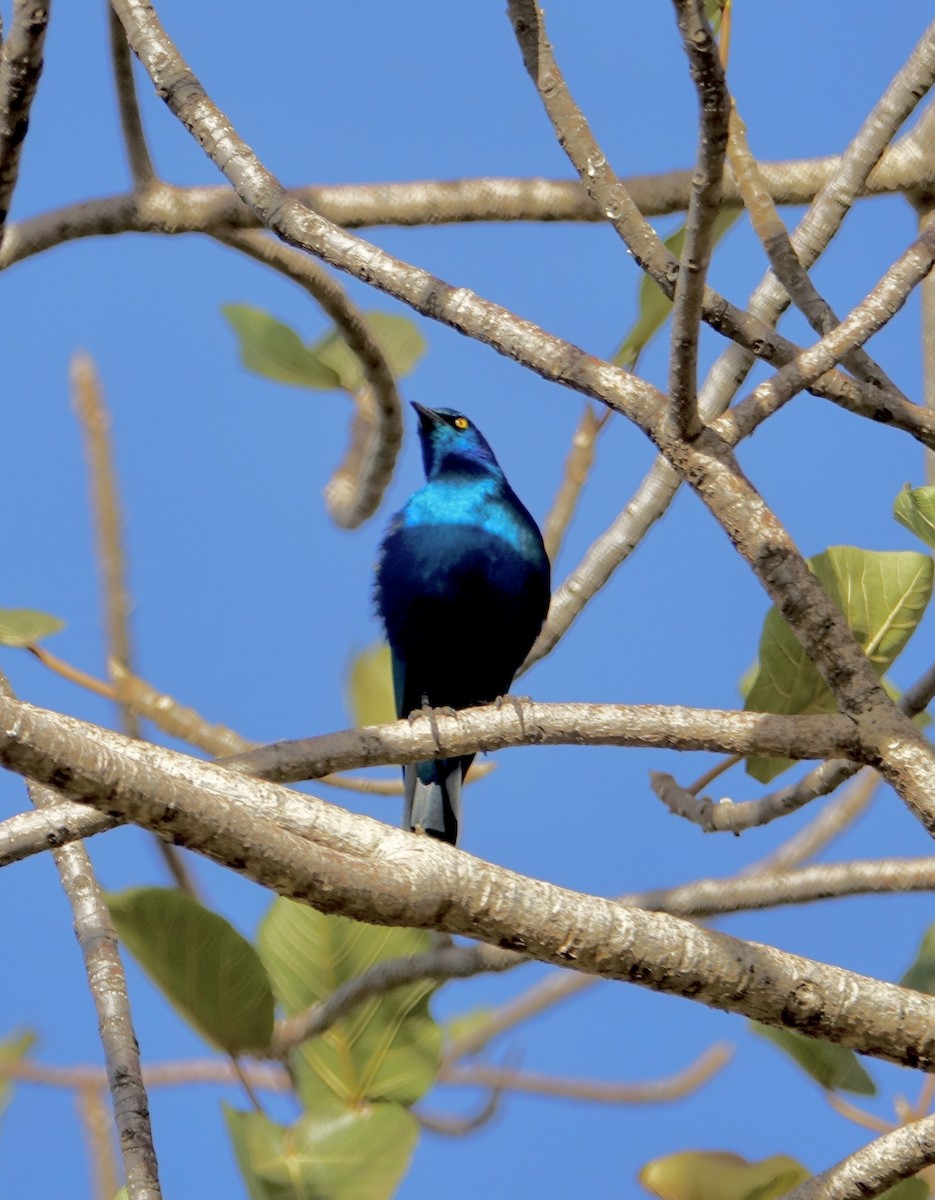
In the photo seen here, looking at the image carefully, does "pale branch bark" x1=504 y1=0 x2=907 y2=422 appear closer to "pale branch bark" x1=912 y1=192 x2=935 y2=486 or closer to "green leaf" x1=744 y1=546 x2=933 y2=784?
"green leaf" x1=744 y1=546 x2=933 y2=784

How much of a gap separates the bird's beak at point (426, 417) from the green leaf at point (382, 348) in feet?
2.26

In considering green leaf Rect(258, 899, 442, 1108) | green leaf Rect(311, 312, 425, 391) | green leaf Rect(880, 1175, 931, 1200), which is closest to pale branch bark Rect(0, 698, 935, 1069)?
green leaf Rect(880, 1175, 931, 1200)

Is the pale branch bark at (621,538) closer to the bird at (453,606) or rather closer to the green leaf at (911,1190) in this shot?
the bird at (453,606)

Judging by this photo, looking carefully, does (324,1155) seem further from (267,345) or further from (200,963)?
(267,345)

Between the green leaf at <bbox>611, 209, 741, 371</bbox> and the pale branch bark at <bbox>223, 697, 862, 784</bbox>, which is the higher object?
the green leaf at <bbox>611, 209, 741, 371</bbox>

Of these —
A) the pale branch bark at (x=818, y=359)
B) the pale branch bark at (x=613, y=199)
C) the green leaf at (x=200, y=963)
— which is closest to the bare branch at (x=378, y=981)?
the green leaf at (x=200, y=963)

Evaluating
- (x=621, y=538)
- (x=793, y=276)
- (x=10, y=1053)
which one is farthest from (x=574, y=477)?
(x=10, y=1053)

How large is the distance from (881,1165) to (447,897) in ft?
A: 2.91

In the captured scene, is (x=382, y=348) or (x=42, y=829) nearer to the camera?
(x=42, y=829)

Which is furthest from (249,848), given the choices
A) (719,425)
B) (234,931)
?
(719,425)

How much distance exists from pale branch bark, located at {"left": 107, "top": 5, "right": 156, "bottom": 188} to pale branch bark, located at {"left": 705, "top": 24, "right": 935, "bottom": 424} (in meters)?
1.64

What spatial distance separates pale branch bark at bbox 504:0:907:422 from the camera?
2.75 m

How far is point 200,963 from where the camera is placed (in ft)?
8.51

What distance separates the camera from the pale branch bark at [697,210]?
2.01m
